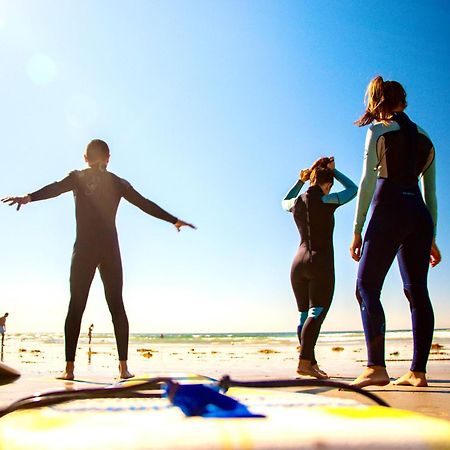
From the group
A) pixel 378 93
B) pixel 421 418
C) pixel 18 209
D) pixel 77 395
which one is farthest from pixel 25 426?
pixel 18 209

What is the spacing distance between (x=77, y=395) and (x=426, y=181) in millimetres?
4064

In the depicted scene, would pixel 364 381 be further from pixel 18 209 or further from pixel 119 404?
pixel 18 209

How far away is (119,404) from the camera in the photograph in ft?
4.01

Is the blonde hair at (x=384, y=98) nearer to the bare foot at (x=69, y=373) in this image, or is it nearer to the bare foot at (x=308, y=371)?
the bare foot at (x=308, y=371)

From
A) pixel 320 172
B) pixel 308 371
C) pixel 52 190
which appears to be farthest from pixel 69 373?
pixel 320 172

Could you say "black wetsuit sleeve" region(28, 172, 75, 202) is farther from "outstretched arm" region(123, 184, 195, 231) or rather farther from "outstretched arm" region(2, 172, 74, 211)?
"outstretched arm" region(123, 184, 195, 231)

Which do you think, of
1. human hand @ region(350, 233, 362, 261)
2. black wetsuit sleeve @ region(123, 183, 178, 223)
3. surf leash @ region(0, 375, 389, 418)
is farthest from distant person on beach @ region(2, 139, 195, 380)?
surf leash @ region(0, 375, 389, 418)

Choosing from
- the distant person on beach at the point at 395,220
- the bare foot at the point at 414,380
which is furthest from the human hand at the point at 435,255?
the bare foot at the point at 414,380

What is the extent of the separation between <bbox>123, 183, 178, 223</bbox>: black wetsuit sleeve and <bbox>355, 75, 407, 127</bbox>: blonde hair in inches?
98.6

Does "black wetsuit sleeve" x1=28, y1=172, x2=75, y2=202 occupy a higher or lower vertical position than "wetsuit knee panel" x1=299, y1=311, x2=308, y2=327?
higher

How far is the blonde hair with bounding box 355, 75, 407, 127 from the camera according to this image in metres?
4.47

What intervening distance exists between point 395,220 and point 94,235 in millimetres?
2917

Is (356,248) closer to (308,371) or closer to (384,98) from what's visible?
(384,98)

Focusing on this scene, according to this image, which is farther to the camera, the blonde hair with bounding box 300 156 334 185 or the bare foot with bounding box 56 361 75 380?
the blonde hair with bounding box 300 156 334 185
